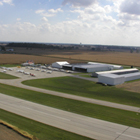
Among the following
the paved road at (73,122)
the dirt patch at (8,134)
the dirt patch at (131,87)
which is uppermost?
the dirt patch at (131,87)

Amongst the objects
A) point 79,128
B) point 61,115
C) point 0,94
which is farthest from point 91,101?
point 0,94

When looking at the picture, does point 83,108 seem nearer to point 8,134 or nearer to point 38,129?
point 38,129

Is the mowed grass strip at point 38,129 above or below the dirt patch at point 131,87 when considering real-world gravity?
below

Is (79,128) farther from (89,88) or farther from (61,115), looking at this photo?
(89,88)

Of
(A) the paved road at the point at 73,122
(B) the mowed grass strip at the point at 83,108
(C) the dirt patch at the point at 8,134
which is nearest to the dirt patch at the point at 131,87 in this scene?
(B) the mowed grass strip at the point at 83,108

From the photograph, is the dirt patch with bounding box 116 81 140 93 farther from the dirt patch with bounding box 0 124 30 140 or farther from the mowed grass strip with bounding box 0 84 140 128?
the dirt patch with bounding box 0 124 30 140

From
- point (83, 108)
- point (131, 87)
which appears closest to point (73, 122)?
point (83, 108)

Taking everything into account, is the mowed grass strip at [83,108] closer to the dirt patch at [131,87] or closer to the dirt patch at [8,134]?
the dirt patch at [8,134]
